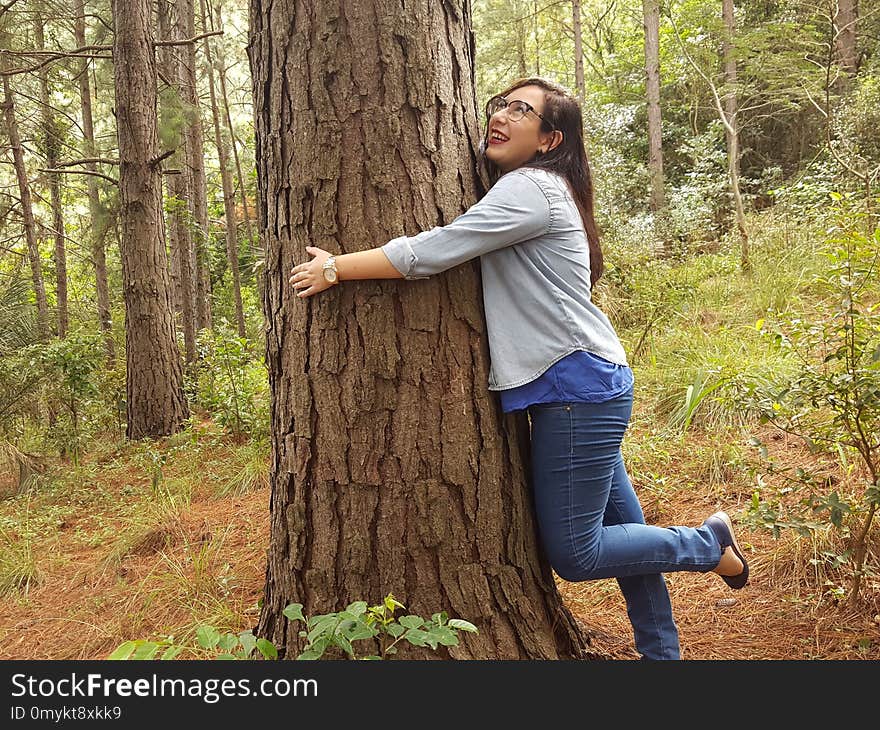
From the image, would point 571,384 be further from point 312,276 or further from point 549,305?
point 312,276

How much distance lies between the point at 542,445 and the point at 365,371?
633 millimetres

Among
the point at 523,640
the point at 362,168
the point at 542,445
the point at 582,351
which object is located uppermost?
the point at 362,168

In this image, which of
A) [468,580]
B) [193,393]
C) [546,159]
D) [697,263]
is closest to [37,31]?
[193,393]

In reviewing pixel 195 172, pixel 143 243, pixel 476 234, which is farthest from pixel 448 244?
pixel 195 172

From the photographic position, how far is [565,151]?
7.82 feet

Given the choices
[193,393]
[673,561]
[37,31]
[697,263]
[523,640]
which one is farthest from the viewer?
[37,31]

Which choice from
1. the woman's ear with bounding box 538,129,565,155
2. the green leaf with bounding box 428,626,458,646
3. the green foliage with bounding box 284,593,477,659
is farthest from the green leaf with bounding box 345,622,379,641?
the woman's ear with bounding box 538,129,565,155

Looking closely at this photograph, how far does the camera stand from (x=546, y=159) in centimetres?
238

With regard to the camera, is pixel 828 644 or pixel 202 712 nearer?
pixel 202 712

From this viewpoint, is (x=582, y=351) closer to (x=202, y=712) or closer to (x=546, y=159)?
(x=546, y=159)

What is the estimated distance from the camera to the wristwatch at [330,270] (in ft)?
6.86

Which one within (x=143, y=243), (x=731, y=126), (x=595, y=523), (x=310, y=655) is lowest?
(x=310, y=655)

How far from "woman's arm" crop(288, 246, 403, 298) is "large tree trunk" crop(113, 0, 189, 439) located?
5.84 metres

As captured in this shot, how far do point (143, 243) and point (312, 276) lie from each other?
5.96m
